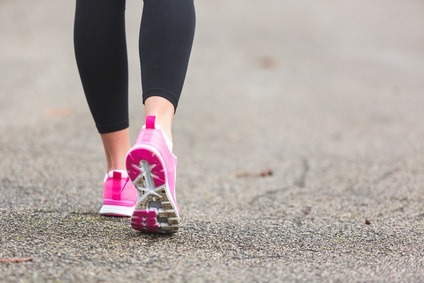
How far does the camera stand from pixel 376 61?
6129 mm

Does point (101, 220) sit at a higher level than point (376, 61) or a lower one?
higher

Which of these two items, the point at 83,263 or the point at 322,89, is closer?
the point at 83,263

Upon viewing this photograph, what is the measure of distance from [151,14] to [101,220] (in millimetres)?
599

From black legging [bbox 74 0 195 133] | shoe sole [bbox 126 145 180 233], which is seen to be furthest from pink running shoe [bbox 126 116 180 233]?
black legging [bbox 74 0 195 133]

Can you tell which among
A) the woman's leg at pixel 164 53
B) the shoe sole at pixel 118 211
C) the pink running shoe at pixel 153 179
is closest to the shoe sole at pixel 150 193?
the pink running shoe at pixel 153 179

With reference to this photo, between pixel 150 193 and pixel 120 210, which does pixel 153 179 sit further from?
pixel 120 210

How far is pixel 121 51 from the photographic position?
181 cm

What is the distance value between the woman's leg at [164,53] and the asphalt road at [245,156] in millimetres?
330

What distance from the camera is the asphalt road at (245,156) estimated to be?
1553 mm

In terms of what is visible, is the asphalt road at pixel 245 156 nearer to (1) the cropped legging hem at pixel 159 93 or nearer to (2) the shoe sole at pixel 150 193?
(2) the shoe sole at pixel 150 193

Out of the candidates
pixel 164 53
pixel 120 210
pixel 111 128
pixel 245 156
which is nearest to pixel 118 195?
pixel 120 210

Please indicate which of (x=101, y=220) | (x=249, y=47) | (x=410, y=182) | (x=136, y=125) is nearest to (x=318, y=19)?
(x=249, y=47)

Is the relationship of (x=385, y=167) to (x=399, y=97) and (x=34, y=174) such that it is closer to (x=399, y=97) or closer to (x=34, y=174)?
(x=34, y=174)

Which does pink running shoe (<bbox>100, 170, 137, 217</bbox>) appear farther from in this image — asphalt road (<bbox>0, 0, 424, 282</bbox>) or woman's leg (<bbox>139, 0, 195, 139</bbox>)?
woman's leg (<bbox>139, 0, 195, 139</bbox>)
